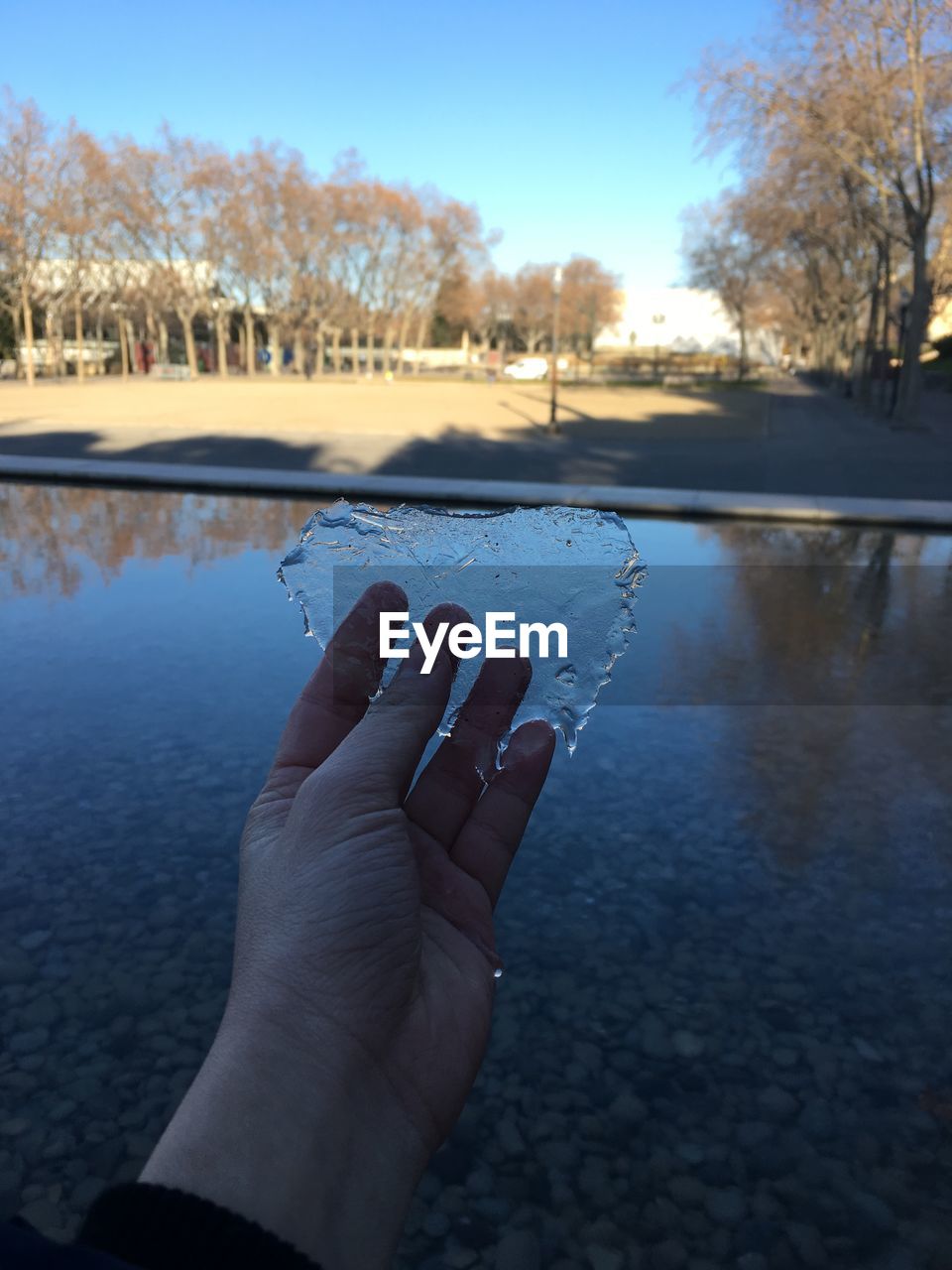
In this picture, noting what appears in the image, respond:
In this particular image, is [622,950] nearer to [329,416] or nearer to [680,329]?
[329,416]

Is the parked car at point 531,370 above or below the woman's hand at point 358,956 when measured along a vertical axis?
above

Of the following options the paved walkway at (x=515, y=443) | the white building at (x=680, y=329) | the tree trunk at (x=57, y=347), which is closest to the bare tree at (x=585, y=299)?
the white building at (x=680, y=329)

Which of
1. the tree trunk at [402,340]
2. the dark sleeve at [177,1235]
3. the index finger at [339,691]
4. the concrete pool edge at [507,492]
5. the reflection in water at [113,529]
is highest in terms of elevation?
the tree trunk at [402,340]

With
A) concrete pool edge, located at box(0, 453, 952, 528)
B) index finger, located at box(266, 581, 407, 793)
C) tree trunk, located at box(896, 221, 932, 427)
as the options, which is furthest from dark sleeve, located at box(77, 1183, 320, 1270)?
tree trunk, located at box(896, 221, 932, 427)

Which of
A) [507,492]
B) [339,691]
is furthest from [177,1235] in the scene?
[507,492]

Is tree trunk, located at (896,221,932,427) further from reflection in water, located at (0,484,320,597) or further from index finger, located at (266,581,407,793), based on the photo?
index finger, located at (266,581,407,793)

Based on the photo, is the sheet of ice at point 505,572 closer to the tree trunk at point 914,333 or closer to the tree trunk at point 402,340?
the tree trunk at point 914,333
